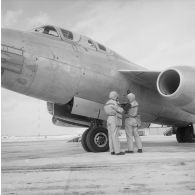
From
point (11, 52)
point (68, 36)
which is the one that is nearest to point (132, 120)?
point (68, 36)

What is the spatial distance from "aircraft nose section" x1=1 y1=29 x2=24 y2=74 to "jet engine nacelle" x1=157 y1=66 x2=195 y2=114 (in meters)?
3.38

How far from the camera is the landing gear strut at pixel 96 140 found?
745cm

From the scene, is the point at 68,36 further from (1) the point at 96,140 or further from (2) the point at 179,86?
(2) the point at 179,86

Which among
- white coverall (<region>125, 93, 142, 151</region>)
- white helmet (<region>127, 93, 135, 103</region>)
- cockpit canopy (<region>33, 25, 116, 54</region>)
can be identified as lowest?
white coverall (<region>125, 93, 142, 151</region>)

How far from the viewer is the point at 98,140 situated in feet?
24.9

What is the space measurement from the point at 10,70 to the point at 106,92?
269cm

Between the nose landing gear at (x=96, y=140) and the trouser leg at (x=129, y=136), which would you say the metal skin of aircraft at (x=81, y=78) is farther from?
the trouser leg at (x=129, y=136)

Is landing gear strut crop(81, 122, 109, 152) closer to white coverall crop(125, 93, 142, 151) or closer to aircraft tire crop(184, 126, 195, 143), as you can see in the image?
white coverall crop(125, 93, 142, 151)

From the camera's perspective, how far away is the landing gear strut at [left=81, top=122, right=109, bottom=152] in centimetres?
745

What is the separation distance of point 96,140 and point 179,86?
259 centimetres

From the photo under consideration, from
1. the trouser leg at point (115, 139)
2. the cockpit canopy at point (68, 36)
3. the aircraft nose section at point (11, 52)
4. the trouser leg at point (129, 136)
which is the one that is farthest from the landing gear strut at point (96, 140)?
the aircraft nose section at point (11, 52)

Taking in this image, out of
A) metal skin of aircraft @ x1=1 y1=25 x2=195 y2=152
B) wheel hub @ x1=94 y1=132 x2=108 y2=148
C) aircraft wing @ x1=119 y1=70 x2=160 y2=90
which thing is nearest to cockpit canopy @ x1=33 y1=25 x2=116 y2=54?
metal skin of aircraft @ x1=1 y1=25 x2=195 y2=152

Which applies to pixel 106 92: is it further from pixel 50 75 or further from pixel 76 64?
pixel 50 75

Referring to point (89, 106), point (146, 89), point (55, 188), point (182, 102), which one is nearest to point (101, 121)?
point (89, 106)
